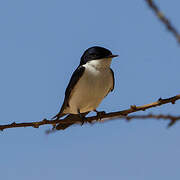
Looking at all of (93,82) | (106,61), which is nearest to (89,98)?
(93,82)

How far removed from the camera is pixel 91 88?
15.4ft

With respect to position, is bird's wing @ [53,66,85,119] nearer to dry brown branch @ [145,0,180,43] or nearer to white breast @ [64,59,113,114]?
white breast @ [64,59,113,114]

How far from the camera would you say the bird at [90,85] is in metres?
4.72

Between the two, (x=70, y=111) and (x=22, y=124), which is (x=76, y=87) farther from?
(x=22, y=124)

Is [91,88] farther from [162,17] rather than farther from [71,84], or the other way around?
[162,17]

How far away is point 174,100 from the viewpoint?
5.17 feet

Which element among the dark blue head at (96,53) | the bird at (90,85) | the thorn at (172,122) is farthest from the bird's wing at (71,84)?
the thorn at (172,122)

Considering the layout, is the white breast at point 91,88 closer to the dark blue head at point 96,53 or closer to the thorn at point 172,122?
the dark blue head at point 96,53

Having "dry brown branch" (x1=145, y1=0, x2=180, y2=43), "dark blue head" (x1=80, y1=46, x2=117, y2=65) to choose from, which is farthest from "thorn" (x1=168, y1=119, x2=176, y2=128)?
"dark blue head" (x1=80, y1=46, x2=117, y2=65)

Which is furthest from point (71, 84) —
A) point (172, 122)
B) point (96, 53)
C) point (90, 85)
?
point (172, 122)

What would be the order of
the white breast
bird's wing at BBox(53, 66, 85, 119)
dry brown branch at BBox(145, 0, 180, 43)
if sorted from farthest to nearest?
bird's wing at BBox(53, 66, 85, 119)
the white breast
dry brown branch at BBox(145, 0, 180, 43)

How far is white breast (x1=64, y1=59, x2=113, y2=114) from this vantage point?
15.5 feet

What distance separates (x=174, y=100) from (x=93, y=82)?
3.16m

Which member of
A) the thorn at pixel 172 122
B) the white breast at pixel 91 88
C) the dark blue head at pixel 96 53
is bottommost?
the thorn at pixel 172 122
